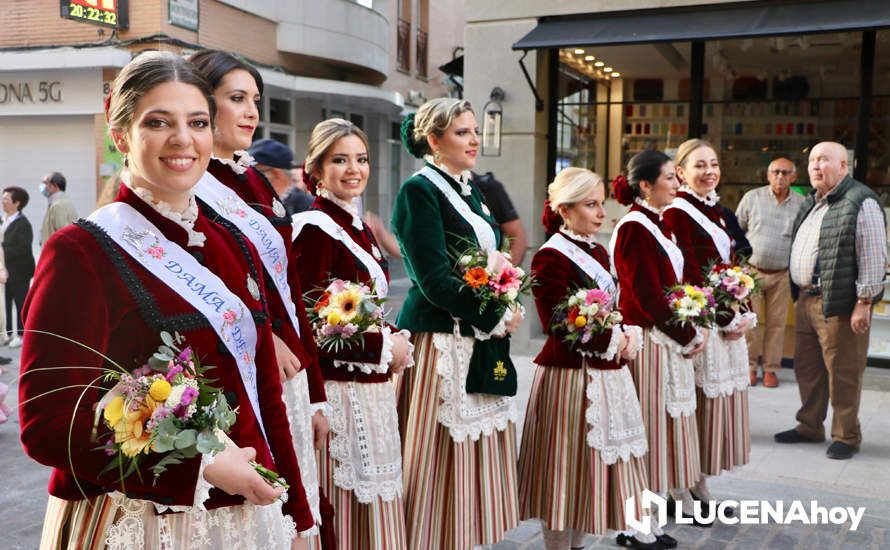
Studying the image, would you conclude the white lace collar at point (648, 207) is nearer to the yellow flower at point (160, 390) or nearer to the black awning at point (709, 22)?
the yellow flower at point (160, 390)

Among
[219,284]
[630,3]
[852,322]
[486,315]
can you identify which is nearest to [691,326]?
[486,315]

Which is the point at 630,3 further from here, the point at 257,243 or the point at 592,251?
the point at 257,243

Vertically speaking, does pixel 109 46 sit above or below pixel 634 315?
above

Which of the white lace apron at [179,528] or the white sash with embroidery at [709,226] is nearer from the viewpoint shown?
the white lace apron at [179,528]

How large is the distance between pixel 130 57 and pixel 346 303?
12.2 metres

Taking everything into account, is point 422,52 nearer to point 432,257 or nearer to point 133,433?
point 432,257

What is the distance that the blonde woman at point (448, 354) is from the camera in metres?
3.67

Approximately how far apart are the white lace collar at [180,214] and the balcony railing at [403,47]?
20.8 metres

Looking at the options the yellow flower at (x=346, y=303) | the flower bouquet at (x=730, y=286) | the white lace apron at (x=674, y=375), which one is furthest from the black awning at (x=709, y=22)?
the yellow flower at (x=346, y=303)

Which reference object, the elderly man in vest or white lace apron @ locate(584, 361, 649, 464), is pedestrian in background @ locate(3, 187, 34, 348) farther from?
the elderly man in vest

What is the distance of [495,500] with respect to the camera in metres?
3.83

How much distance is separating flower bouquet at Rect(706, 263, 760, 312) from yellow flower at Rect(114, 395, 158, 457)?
3.74 m

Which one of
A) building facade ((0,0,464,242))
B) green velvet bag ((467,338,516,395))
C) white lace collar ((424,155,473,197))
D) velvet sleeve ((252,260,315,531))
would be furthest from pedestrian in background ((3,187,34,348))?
velvet sleeve ((252,260,315,531))

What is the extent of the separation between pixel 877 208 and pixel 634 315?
8.37 ft
